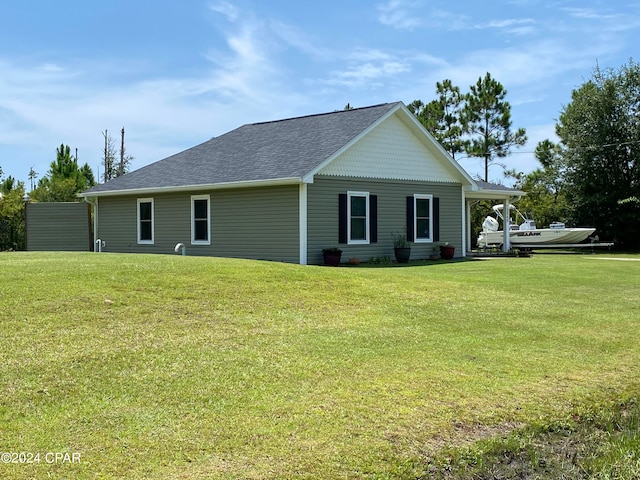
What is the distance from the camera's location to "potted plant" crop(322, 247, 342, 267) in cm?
1783

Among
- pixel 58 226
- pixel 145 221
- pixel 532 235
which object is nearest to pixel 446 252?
pixel 145 221

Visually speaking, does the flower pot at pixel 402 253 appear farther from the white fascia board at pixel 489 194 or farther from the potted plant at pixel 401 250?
the white fascia board at pixel 489 194

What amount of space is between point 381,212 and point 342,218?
176 centimetres

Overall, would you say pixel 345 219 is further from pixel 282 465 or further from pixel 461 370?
pixel 282 465

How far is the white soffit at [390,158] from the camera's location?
19.0m

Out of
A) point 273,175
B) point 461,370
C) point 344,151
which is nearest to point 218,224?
point 273,175

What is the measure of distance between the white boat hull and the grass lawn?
19.0 m

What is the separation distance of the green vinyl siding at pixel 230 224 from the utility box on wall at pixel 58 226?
1.76 metres

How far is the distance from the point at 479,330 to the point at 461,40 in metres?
13.0

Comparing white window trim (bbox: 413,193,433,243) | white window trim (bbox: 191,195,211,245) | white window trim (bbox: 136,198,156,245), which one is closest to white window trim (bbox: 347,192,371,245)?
white window trim (bbox: 413,193,433,243)

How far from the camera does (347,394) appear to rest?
553 cm

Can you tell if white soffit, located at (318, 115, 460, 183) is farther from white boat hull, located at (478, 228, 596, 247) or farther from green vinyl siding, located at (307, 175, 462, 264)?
white boat hull, located at (478, 228, 596, 247)

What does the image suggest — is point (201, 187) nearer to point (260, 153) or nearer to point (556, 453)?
point (260, 153)

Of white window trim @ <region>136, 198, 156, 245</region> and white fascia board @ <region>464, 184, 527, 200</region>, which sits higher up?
white fascia board @ <region>464, 184, 527, 200</region>
